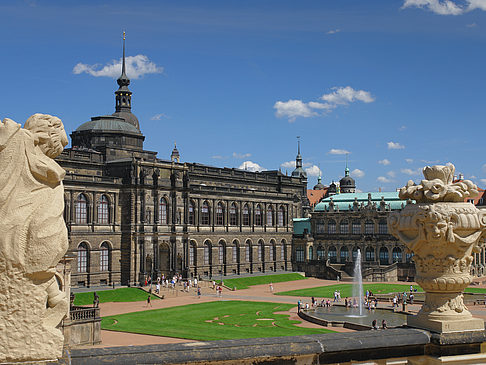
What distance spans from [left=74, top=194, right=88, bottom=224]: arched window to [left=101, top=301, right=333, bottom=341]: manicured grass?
60.8 ft

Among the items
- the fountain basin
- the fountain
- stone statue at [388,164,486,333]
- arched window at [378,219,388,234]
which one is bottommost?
the fountain basin

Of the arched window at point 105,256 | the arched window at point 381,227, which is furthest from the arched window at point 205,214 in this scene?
the arched window at point 381,227

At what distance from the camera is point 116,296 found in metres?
62.9

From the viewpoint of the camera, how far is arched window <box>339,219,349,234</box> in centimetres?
10269

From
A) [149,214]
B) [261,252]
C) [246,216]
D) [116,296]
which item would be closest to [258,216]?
[246,216]

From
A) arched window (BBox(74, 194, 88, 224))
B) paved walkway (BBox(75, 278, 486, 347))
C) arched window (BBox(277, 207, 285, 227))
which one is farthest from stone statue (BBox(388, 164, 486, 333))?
arched window (BBox(277, 207, 285, 227))

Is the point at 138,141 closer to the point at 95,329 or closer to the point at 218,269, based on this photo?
the point at 218,269

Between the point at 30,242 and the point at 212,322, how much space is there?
4274 cm

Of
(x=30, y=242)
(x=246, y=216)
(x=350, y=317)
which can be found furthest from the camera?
(x=246, y=216)

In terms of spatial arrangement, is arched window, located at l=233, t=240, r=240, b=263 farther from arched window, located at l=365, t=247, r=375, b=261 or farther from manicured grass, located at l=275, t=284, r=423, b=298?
arched window, located at l=365, t=247, r=375, b=261

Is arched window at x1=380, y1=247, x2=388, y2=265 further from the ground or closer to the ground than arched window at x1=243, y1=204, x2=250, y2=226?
closer to the ground

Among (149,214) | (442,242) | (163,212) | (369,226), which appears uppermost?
(163,212)

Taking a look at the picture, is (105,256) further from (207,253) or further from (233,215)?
(233,215)

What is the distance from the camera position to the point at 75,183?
67125mm
